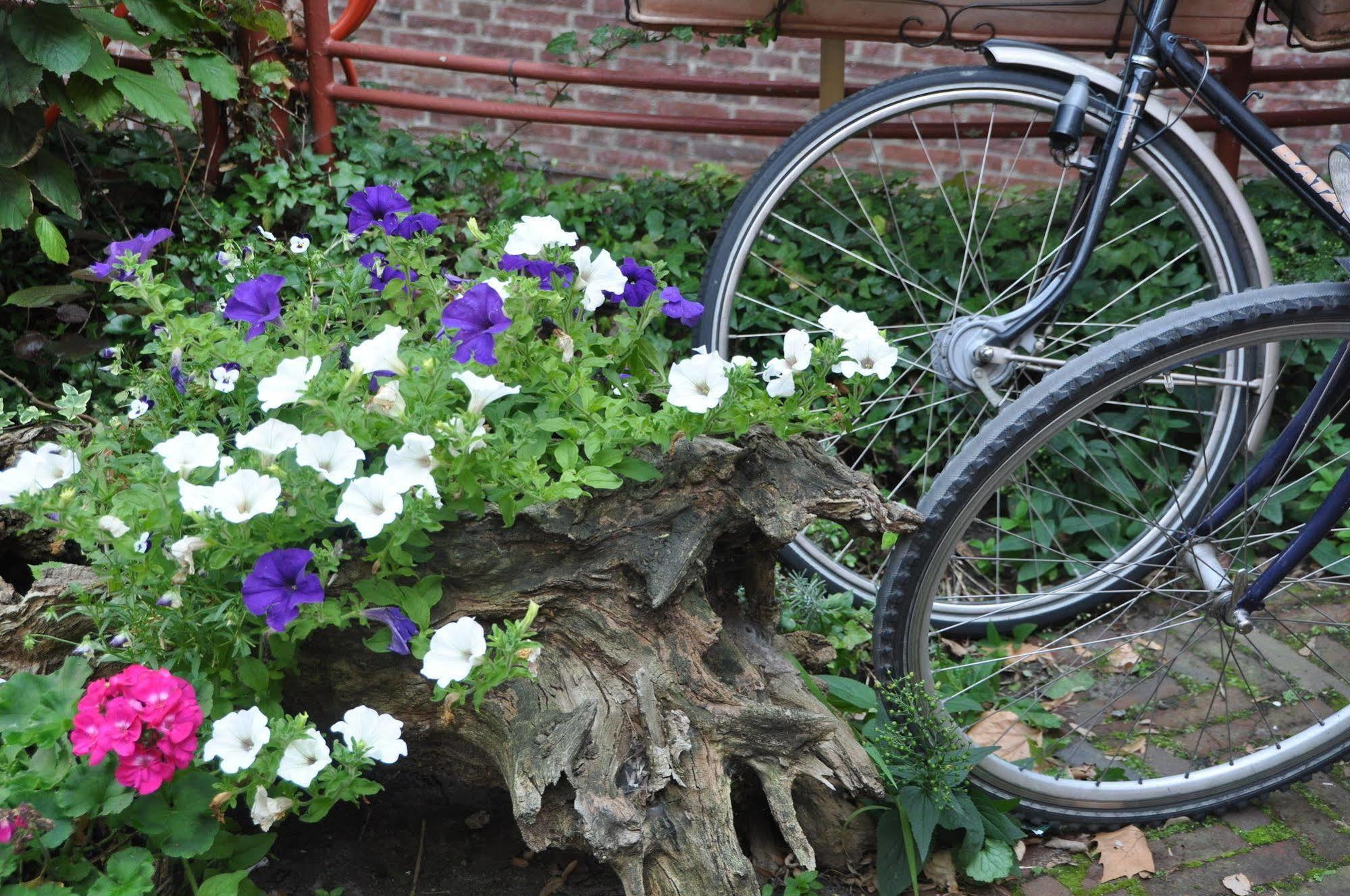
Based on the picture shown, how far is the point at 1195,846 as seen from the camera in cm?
219

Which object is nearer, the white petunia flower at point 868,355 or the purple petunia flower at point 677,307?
the white petunia flower at point 868,355

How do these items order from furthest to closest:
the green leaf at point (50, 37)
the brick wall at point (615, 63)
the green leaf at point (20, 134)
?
the brick wall at point (615, 63)
the green leaf at point (20, 134)
the green leaf at point (50, 37)

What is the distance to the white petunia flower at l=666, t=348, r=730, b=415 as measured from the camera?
168 cm

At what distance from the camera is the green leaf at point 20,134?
A: 8.18ft

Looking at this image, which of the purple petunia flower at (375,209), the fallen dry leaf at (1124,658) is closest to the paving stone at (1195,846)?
the fallen dry leaf at (1124,658)

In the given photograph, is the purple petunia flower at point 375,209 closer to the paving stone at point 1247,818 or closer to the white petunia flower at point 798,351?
the white petunia flower at point 798,351

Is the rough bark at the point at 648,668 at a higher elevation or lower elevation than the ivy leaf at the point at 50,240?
lower

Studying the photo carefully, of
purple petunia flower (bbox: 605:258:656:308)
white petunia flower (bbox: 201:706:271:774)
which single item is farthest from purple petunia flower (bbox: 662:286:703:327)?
white petunia flower (bbox: 201:706:271:774)

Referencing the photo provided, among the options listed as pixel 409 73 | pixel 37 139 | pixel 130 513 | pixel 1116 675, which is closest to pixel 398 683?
pixel 130 513

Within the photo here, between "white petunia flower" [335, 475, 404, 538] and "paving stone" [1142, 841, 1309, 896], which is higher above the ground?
"white petunia flower" [335, 475, 404, 538]

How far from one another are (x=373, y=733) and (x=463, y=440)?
0.44 meters

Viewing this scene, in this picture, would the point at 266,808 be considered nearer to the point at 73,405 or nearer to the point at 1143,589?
the point at 73,405

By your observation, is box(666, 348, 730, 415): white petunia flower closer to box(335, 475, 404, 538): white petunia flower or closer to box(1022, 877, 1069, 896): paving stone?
box(335, 475, 404, 538): white petunia flower

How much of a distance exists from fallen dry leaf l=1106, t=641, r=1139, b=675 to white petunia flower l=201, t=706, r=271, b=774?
6.67 feet
